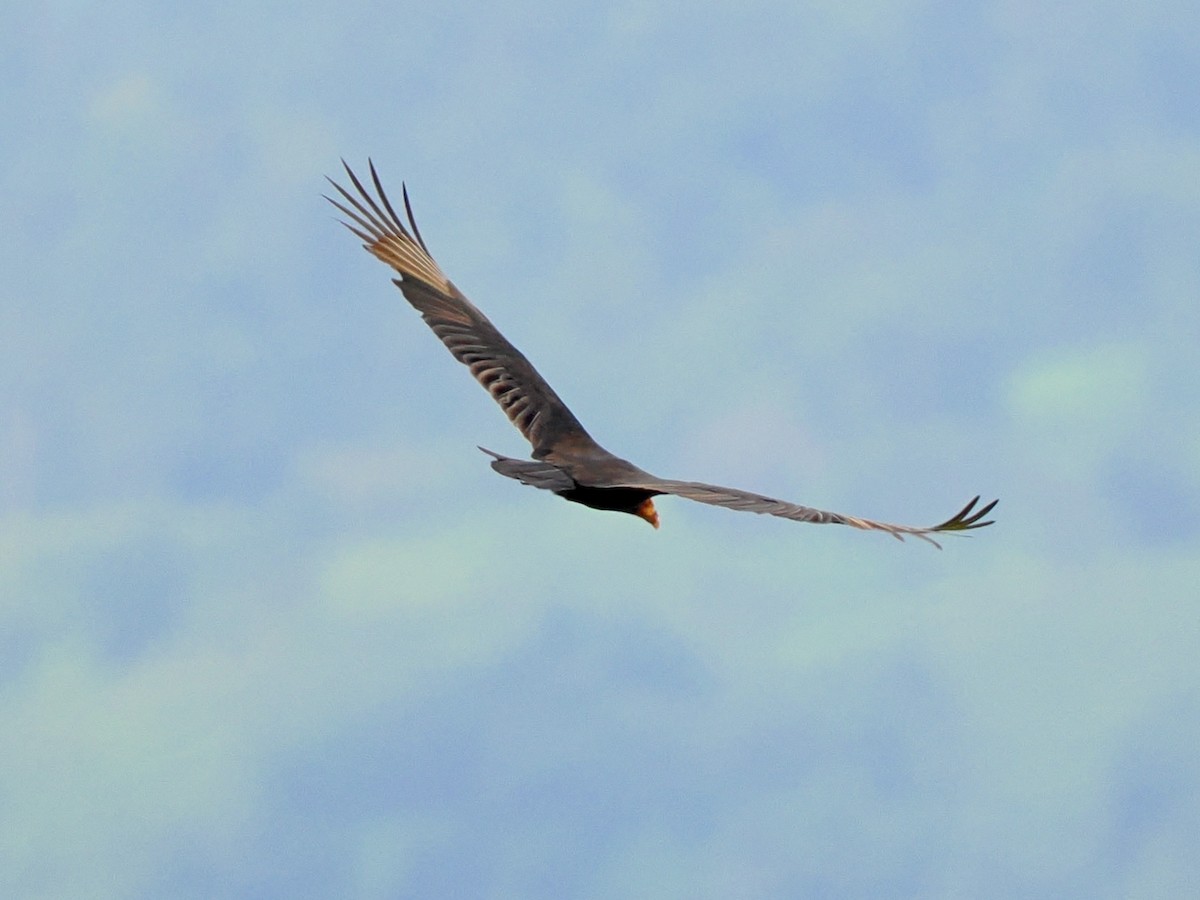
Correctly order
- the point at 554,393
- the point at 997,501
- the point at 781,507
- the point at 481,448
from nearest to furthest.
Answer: the point at 997,501 < the point at 781,507 < the point at 481,448 < the point at 554,393

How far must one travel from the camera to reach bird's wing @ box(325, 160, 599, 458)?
19.0 metres

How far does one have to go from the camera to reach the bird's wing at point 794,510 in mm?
14484

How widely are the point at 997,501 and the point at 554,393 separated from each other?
21.2ft

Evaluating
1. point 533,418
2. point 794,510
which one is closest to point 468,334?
point 533,418

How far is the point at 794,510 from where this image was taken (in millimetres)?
14953

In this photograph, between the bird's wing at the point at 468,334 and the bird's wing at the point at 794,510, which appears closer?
the bird's wing at the point at 794,510

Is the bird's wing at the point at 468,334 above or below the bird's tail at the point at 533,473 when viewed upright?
above

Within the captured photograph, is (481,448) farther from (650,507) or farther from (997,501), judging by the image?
(997,501)

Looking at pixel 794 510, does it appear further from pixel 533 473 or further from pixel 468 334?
pixel 468 334

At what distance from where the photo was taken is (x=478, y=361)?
20.0m

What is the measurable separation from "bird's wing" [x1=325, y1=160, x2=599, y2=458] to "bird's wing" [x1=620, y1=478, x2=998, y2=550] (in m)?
2.67

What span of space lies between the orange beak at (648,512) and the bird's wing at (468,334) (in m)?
1.14

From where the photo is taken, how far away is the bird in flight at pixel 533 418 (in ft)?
49.9

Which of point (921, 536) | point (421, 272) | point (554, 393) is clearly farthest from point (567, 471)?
point (421, 272)
